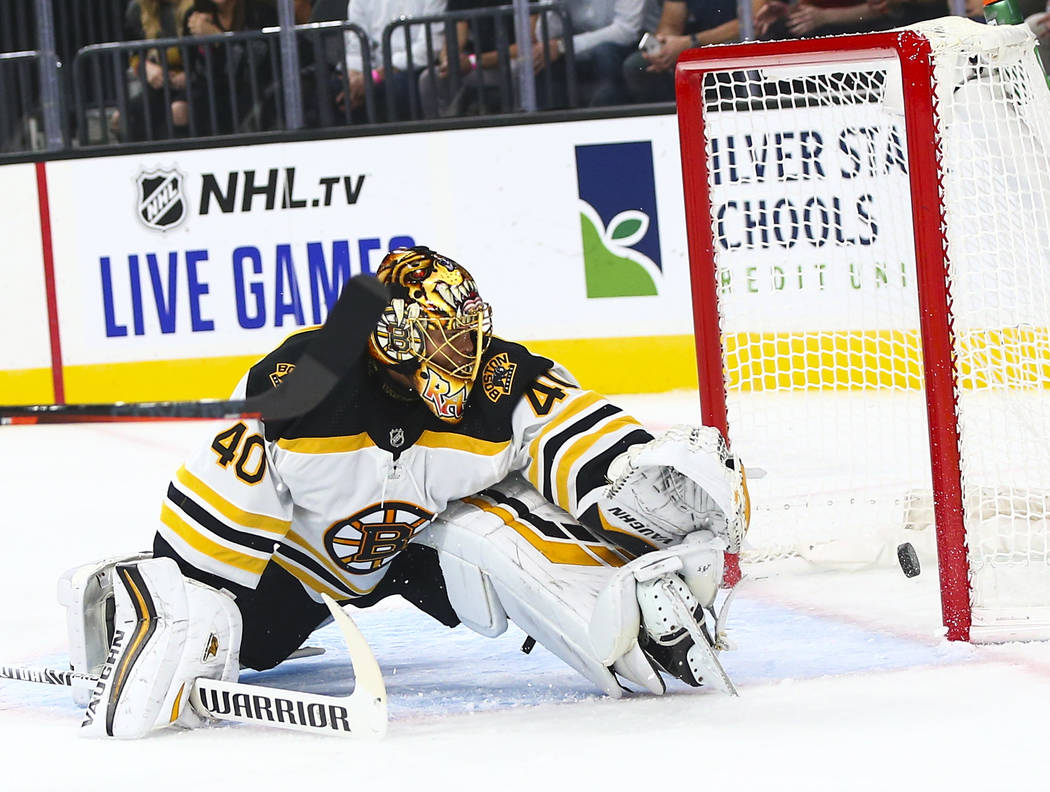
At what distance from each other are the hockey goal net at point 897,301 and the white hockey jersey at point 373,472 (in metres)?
0.55

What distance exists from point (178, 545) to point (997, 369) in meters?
1.61

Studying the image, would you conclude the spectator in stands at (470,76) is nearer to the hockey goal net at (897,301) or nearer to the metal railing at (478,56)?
the metal railing at (478,56)

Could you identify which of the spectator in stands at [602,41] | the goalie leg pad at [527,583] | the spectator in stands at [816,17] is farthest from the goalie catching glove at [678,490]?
the spectator in stands at [816,17]

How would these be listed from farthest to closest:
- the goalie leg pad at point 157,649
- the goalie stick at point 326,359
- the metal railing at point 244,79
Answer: the metal railing at point 244,79
the goalie leg pad at point 157,649
the goalie stick at point 326,359

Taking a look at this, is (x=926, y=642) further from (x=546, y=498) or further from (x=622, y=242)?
(x=622, y=242)

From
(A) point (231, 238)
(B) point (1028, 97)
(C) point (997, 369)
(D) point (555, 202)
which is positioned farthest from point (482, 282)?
(B) point (1028, 97)

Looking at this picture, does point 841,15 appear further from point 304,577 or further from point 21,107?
point 304,577

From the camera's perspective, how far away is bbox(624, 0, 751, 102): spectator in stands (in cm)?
544

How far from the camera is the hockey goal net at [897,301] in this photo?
7.66ft

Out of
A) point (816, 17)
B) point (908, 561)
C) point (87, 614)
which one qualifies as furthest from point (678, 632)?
point (816, 17)

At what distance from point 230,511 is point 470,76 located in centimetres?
364

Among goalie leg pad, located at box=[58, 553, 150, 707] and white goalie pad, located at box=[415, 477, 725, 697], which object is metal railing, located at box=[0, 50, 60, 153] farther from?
white goalie pad, located at box=[415, 477, 725, 697]

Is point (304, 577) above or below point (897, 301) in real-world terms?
below

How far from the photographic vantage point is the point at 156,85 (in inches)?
221
